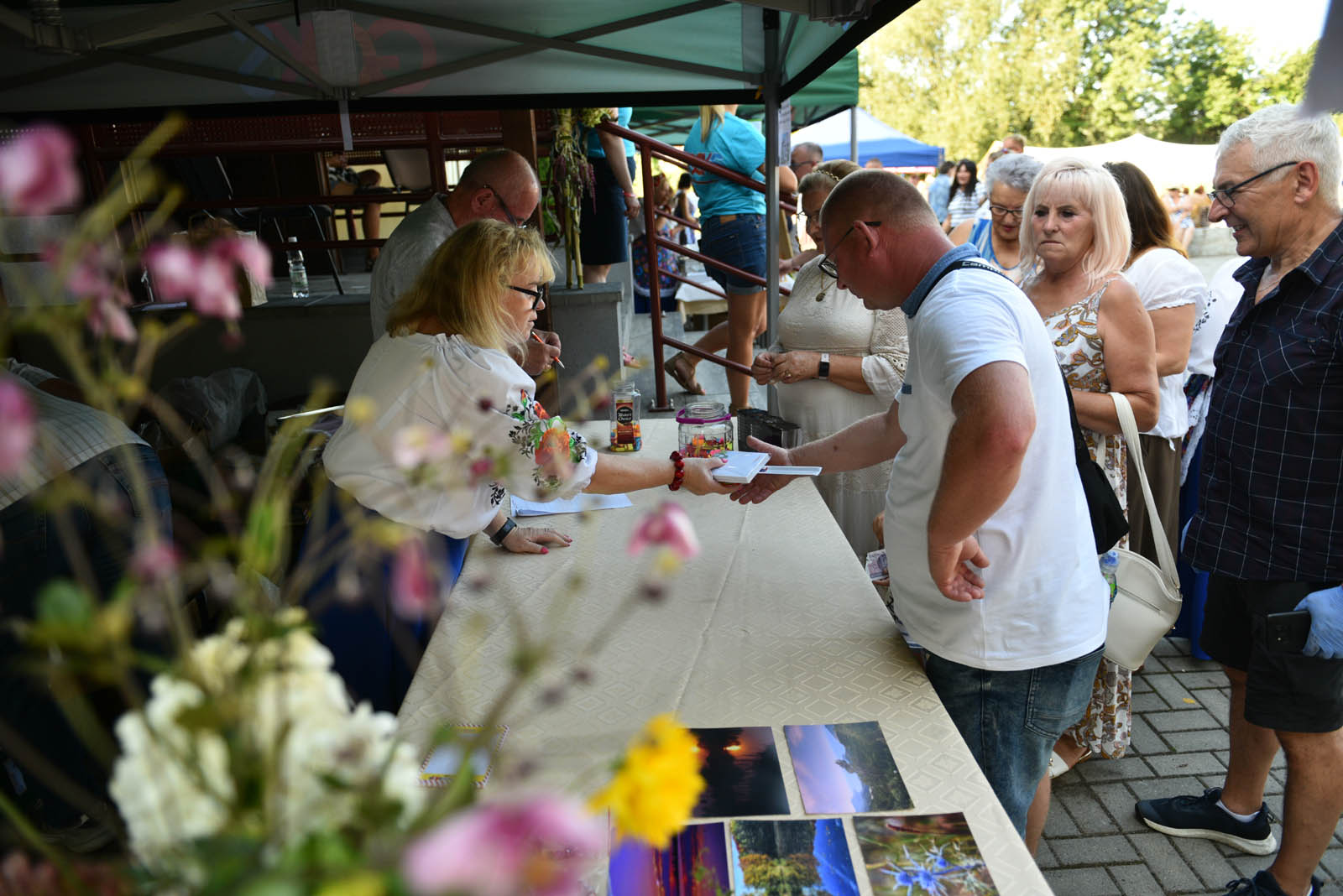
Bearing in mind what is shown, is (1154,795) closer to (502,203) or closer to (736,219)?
(502,203)

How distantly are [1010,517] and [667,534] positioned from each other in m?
1.21

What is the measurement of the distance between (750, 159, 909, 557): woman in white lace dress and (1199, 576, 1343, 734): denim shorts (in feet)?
3.71

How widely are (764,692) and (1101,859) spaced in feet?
4.66

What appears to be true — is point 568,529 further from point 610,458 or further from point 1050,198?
point 1050,198

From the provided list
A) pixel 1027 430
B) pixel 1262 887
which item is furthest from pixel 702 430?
pixel 1262 887

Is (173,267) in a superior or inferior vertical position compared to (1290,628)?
superior

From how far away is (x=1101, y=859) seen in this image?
236 cm

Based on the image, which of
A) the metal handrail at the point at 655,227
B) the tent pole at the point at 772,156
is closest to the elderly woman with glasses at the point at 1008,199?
the tent pole at the point at 772,156

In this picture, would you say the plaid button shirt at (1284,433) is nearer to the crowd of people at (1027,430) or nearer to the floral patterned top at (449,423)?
the crowd of people at (1027,430)

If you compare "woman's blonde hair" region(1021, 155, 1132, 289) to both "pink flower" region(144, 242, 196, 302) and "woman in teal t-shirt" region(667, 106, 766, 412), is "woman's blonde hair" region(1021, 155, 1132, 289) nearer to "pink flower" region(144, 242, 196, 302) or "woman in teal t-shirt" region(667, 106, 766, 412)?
"pink flower" region(144, 242, 196, 302)

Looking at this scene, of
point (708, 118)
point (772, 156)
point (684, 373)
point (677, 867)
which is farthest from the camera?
point (684, 373)

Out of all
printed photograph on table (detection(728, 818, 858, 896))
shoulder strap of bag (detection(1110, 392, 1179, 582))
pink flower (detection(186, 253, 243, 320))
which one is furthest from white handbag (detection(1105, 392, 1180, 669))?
pink flower (detection(186, 253, 243, 320))

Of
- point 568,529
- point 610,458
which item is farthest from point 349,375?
point 610,458

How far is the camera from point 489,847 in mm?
380
